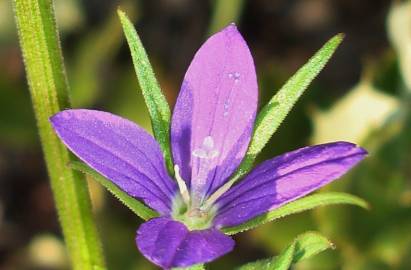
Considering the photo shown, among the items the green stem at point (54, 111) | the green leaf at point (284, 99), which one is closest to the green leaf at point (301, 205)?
the green leaf at point (284, 99)

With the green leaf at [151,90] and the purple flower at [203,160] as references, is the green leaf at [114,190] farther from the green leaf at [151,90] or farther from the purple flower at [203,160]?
the green leaf at [151,90]

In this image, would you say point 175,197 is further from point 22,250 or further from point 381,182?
point 22,250

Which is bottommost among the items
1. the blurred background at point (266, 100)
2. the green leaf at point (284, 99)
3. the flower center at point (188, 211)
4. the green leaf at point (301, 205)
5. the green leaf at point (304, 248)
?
the blurred background at point (266, 100)

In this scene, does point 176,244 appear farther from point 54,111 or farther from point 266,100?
point 266,100

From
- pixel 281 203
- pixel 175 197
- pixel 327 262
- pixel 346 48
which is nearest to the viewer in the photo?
pixel 281 203

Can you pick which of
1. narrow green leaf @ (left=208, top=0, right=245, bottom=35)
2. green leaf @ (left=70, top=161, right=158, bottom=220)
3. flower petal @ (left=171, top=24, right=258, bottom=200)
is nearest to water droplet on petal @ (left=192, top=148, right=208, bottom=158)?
flower petal @ (left=171, top=24, right=258, bottom=200)

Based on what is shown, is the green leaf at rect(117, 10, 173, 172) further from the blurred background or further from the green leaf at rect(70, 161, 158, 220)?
the blurred background

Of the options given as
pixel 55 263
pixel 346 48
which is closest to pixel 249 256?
pixel 55 263
